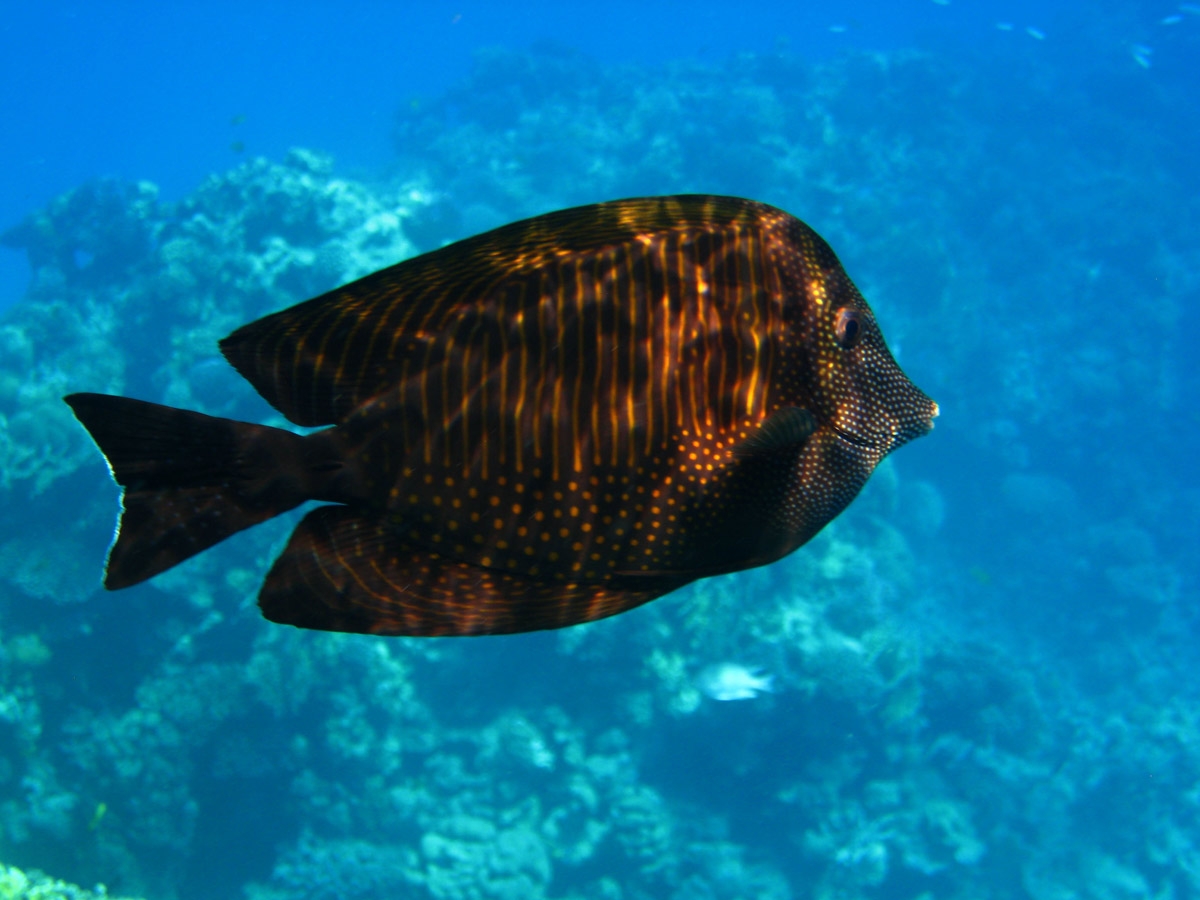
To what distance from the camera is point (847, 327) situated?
124 cm

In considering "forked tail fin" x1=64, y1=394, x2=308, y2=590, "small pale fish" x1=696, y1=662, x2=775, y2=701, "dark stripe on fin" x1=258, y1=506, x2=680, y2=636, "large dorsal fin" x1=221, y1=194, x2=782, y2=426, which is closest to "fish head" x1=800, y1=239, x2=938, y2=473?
"large dorsal fin" x1=221, y1=194, x2=782, y2=426

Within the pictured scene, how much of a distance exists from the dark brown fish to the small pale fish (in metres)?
9.90

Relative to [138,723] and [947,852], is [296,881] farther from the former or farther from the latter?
[947,852]

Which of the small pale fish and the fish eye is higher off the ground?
the small pale fish

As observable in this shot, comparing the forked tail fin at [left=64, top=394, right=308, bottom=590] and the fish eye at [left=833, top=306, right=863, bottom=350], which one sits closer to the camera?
the forked tail fin at [left=64, top=394, right=308, bottom=590]

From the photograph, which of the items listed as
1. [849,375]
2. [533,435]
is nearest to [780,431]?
[849,375]

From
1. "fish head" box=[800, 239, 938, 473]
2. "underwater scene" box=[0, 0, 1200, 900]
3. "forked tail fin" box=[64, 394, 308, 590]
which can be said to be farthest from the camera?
"underwater scene" box=[0, 0, 1200, 900]

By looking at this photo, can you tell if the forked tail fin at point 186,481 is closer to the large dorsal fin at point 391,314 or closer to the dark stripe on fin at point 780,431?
the large dorsal fin at point 391,314

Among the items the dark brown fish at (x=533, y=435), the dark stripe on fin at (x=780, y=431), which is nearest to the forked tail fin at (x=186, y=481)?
A: the dark brown fish at (x=533, y=435)

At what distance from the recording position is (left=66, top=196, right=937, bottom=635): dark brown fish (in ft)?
3.62

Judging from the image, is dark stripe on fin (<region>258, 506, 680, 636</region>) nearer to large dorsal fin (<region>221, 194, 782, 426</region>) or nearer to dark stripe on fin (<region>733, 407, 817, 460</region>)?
large dorsal fin (<region>221, 194, 782, 426</region>)

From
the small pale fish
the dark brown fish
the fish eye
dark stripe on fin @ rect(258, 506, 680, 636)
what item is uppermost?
the small pale fish

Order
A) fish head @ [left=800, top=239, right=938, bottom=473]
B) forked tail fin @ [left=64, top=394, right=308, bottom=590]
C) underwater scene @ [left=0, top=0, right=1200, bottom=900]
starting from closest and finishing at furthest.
→ forked tail fin @ [left=64, top=394, right=308, bottom=590], fish head @ [left=800, top=239, right=938, bottom=473], underwater scene @ [left=0, top=0, right=1200, bottom=900]

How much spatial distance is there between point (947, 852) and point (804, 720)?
4587 mm
